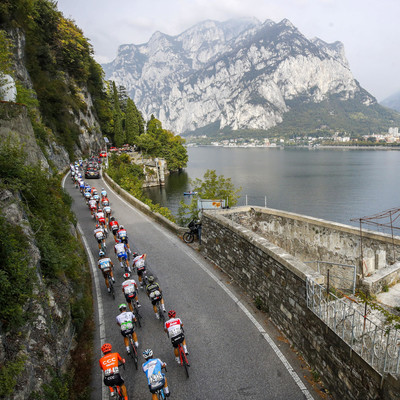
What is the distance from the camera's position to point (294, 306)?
7.24 m

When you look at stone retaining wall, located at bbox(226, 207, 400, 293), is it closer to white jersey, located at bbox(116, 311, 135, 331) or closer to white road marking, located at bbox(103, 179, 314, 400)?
white road marking, located at bbox(103, 179, 314, 400)

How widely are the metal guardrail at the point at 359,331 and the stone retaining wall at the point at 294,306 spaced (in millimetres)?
142

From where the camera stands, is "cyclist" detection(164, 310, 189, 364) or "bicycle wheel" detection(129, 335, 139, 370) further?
"bicycle wheel" detection(129, 335, 139, 370)

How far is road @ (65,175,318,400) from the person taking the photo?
20.1 feet

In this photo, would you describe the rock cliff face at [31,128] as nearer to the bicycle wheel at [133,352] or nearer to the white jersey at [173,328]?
the bicycle wheel at [133,352]

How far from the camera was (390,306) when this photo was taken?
862cm

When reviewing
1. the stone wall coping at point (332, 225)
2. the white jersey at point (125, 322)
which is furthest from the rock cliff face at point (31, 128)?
the stone wall coping at point (332, 225)

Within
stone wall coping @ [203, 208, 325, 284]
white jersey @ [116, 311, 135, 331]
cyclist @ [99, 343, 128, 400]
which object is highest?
stone wall coping @ [203, 208, 325, 284]

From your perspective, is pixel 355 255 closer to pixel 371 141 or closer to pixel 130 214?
pixel 130 214

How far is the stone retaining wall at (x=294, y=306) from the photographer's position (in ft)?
16.8

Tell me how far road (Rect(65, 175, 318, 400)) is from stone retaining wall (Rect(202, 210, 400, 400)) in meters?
0.47

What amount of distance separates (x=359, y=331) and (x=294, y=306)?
1.84 metres

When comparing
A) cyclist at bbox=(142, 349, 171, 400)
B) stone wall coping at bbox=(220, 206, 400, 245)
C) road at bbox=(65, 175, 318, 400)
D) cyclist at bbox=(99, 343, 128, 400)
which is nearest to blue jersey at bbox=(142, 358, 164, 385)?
cyclist at bbox=(142, 349, 171, 400)

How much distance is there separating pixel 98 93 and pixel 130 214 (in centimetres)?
5694
